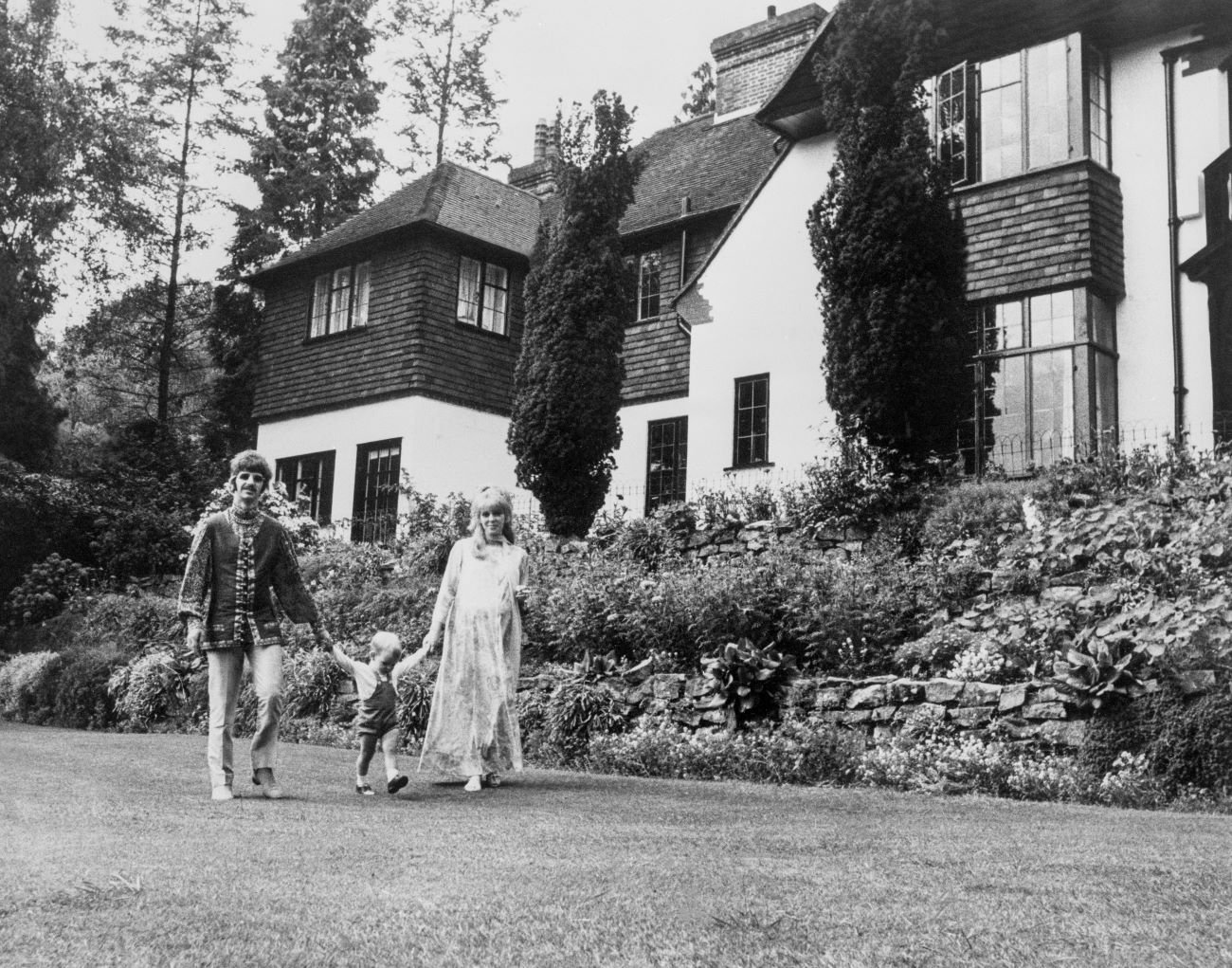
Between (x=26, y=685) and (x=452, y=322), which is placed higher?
(x=452, y=322)

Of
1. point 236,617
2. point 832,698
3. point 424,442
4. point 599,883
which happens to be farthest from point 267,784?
point 424,442

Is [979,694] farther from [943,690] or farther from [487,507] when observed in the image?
[487,507]

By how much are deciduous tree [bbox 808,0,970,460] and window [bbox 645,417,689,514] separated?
6.03 metres

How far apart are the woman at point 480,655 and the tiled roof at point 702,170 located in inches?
651

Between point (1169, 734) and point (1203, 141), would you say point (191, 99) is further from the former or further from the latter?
point (1169, 734)

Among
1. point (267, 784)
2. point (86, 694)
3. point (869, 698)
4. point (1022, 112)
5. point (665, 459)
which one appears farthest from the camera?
point (665, 459)

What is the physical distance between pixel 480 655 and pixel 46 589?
1778 cm

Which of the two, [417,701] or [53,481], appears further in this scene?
[53,481]

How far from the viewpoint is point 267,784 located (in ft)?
26.3

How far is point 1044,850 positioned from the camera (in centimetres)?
597

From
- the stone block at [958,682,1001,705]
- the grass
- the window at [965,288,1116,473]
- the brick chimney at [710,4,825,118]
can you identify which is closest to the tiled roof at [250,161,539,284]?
the brick chimney at [710,4,825,118]

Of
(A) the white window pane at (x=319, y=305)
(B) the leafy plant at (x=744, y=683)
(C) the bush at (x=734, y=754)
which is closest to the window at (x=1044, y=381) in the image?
(B) the leafy plant at (x=744, y=683)

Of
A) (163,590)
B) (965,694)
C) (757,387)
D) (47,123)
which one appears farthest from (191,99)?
(965,694)

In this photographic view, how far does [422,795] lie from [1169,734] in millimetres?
4893
